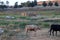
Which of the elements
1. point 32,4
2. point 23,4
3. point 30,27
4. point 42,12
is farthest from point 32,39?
point 23,4

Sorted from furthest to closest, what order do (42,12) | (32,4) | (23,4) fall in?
(23,4), (32,4), (42,12)

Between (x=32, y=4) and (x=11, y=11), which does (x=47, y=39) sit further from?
(x=32, y=4)

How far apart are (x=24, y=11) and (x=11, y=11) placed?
3.05 meters

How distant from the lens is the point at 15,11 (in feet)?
178

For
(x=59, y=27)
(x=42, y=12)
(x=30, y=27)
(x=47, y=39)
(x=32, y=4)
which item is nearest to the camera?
(x=47, y=39)

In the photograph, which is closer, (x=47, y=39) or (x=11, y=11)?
(x=47, y=39)

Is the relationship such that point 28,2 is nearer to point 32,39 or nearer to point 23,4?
point 23,4

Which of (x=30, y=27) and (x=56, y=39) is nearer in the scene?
(x=56, y=39)

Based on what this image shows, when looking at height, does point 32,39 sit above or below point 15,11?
above

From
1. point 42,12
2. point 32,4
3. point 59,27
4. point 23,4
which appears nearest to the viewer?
point 59,27

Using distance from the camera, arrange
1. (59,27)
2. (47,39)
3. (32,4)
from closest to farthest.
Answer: (47,39) < (59,27) < (32,4)

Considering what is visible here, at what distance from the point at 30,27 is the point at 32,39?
15.6 feet

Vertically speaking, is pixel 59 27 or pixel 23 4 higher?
pixel 59 27

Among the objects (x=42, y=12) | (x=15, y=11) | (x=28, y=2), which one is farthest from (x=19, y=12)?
(x=28, y=2)
